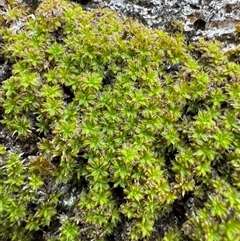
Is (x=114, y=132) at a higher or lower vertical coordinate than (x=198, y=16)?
lower

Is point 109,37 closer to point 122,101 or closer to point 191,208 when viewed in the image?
point 122,101

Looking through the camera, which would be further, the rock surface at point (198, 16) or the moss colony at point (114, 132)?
the rock surface at point (198, 16)

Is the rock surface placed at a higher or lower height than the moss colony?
higher

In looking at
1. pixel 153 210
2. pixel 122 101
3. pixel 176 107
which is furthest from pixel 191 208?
pixel 122 101

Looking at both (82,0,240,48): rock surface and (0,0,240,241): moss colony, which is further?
(82,0,240,48): rock surface

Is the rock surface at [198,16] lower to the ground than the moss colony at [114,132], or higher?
higher
